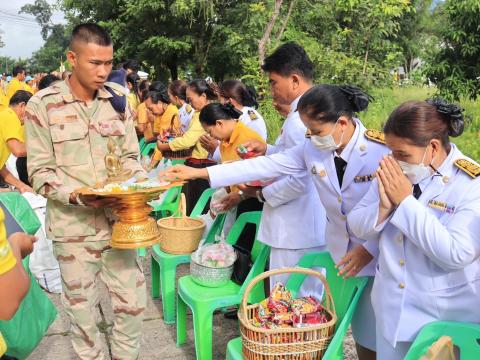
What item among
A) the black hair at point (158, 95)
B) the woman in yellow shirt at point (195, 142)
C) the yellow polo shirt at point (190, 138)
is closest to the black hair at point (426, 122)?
the woman in yellow shirt at point (195, 142)

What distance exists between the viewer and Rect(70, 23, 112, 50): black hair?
2.53 m

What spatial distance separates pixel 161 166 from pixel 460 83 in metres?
4.27

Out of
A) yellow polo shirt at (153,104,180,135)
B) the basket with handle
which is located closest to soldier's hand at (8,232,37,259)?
the basket with handle

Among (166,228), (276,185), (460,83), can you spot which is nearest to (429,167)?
(276,185)

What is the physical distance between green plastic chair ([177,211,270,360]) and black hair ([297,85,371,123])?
43.9 inches

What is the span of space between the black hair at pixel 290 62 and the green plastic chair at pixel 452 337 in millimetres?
1629

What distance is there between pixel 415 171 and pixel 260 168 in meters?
1.11

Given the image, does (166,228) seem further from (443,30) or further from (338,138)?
(443,30)

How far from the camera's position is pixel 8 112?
14.3 ft

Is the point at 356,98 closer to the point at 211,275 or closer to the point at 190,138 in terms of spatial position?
the point at 211,275

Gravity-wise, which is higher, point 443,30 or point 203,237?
point 443,30

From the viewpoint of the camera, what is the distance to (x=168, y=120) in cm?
673

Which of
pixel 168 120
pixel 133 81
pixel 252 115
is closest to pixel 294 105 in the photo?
pixel 252 115

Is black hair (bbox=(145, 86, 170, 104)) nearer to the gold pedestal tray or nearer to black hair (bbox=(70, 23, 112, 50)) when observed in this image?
black hair (bbox=(70, 23, 112, 50))
